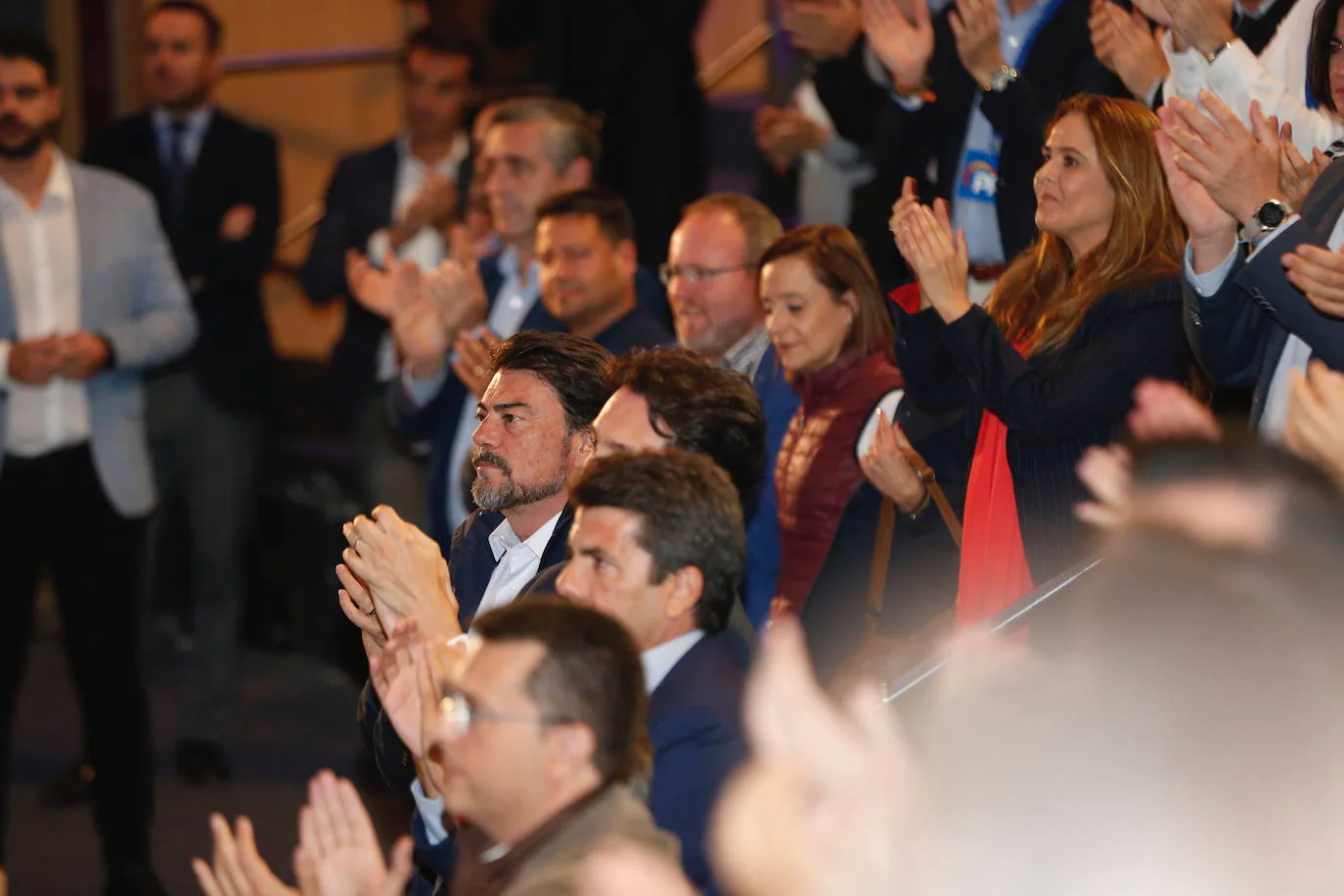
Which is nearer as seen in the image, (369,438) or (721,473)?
(721,473)

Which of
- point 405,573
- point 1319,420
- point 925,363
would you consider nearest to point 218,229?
point 925,363

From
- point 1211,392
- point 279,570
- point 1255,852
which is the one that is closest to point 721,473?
point 1255,852

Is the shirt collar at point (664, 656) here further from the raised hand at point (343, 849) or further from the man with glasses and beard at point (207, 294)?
the man with glasses and beard at point (207, 294)

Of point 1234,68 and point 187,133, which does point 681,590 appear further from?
point 187,133

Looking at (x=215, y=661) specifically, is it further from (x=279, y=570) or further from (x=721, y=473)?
(x=721, y=473)

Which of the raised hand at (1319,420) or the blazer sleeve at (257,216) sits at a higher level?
the raised hand at (1319,420)

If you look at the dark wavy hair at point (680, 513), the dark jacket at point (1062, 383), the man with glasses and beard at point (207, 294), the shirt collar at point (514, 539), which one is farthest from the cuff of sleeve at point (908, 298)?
the man with glasses and beard at point (207, 294)

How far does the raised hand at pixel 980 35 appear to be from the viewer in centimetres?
395

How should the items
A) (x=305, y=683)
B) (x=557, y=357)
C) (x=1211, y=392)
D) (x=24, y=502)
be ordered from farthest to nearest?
(x=305, y=683) → (x=24, y=502) → (x=1211, y=392) → (x=557, y=357)

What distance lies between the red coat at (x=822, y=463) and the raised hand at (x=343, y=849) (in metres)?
1.60

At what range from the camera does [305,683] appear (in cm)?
684

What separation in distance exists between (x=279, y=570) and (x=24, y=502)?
2094 millimetres

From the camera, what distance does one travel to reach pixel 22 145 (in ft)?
15.8

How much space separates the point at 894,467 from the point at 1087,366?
1.71 feet
